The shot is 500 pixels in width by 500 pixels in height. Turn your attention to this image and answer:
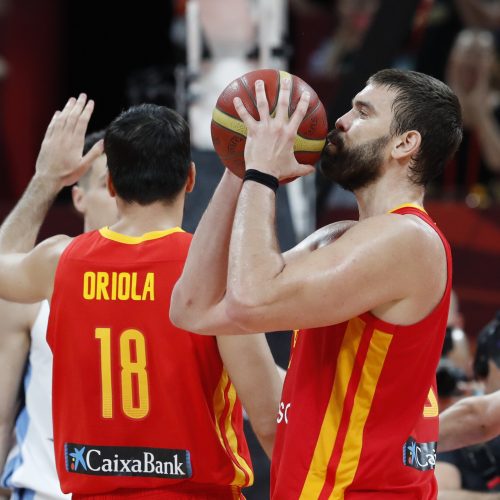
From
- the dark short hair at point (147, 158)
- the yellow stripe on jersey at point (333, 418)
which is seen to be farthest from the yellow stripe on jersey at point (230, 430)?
the dark short hair at point (147, 158)

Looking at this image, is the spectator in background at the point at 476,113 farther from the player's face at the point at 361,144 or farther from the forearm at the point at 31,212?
the player's face at the point at 361,144

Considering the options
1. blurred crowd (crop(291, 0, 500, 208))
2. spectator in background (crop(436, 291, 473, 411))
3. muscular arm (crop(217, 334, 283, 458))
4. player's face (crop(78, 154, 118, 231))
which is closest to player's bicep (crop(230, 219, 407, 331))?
muscular arm (crop(217, 334, 283, 458))

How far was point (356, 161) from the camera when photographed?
3.36 m

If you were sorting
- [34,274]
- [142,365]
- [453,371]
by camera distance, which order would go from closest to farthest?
[142,365], [34,274], [453,371]

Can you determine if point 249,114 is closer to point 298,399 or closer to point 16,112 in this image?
point 298,399

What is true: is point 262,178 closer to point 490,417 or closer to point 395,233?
point 395,233

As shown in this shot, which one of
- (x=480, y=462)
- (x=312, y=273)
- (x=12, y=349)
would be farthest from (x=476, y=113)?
(x=312, y=273)

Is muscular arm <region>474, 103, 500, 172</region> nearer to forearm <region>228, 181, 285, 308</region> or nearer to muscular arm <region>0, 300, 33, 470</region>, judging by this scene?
muscular arm <region>0, 300, 33, 470</region>

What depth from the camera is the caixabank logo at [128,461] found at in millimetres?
3588

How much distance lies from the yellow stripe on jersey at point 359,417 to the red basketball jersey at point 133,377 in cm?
55

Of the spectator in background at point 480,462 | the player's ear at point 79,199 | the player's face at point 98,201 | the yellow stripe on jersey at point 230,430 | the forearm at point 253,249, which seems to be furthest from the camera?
the spectator in background at point 480,462

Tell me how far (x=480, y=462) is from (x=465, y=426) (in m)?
0.93

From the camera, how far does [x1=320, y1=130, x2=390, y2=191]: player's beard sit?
132 inches

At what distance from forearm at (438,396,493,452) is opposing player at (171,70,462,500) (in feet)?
2.50
